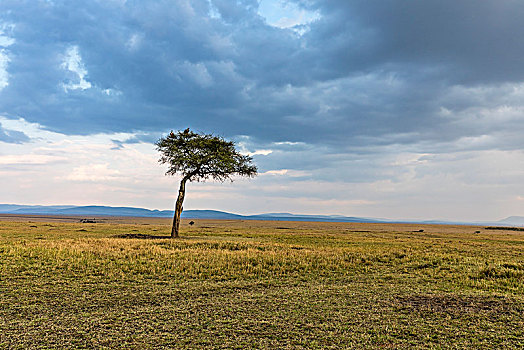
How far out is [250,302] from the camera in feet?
39.3

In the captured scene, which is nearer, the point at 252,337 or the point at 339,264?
the point at 252,337

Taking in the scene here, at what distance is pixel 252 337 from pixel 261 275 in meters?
8.88

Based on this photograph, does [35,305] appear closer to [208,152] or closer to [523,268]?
[523,268]

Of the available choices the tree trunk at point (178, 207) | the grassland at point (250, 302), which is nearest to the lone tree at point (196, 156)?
the tree trunk at point (178, 207)

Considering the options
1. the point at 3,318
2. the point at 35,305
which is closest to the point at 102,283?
the point at 35,305

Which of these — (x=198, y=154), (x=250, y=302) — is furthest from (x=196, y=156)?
(x=250, y=302)

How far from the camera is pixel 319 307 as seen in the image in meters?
11.3

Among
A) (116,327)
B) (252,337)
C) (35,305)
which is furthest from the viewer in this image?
(35,305)

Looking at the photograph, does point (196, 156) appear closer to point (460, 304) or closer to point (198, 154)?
point (198, 154)

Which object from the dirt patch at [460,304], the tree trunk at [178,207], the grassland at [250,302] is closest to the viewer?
the grassland at [250,302]

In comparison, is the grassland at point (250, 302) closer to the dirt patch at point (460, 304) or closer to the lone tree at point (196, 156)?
the dirt patch at point (460, 304)

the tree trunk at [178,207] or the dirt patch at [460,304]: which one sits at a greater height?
the tree trunk at [178,207]

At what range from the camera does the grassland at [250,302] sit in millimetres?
8523

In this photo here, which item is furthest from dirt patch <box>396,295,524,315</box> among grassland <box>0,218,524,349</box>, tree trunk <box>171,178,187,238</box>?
tree trunk <box>171,178,187,238</box>
